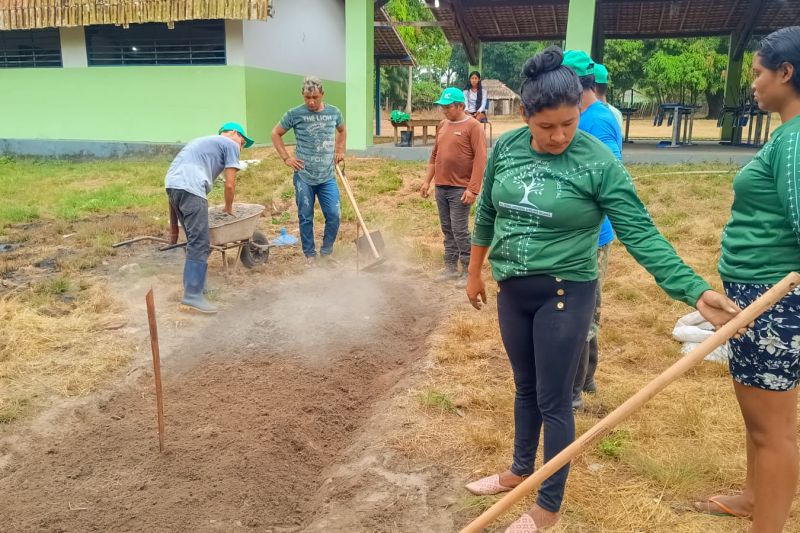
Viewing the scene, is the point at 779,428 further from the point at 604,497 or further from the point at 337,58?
the point at 337,58

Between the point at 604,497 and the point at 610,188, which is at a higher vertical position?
the point at 610,188

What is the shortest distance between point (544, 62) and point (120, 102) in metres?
13.7

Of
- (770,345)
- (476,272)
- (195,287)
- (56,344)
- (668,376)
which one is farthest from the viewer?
(195,287)

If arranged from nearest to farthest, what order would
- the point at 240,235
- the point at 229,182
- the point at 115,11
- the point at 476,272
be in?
the point at 476,272
the point at 229,182
the point at 240,235
the point at 115,11

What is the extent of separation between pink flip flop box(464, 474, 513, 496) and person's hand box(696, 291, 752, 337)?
1.22 metres

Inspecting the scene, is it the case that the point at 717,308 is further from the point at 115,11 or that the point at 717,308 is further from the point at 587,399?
the point at 115,11

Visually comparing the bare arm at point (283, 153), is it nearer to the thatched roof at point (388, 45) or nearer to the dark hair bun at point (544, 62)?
the dark hair bun at point (544, 62)

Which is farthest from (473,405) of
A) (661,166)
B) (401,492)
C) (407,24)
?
(407,24)

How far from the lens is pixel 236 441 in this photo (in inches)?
139

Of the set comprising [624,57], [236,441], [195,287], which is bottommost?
[236,441]

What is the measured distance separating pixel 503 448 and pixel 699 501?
0.90m

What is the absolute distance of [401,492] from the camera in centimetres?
298

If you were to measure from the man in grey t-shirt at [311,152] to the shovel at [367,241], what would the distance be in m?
0.17

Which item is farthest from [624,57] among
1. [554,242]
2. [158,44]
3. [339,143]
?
[554,242]
